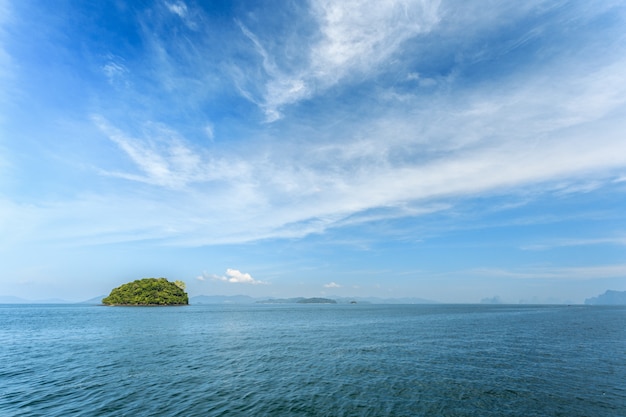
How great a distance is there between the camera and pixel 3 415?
79.0ft

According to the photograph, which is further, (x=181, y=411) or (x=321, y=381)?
(x=321, y=381)

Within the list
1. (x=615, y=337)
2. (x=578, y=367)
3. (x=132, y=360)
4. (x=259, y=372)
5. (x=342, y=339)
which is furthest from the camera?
(x=615, y=337)

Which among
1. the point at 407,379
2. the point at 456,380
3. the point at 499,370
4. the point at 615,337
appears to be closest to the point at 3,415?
the point at 407,379

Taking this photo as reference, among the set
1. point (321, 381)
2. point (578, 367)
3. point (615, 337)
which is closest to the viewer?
point (321, 381)

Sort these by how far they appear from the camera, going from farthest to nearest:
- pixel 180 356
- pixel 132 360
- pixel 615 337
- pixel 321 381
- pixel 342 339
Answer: pixel 615 337 < pixel 342 339 < pixel 180 356 < pixel 132 360 < pixel 321 381

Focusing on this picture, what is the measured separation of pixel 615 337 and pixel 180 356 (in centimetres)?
9643

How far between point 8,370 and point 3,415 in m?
20.3

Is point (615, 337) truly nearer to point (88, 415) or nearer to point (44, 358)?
point (88, 415)

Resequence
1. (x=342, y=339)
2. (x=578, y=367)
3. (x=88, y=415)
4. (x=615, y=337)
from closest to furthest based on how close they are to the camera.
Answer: (x=88, y=415) < (x=578, y=367) < (x=342, y=339) < (x=615, y=337)

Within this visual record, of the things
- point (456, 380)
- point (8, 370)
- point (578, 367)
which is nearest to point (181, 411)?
point (456, 380)

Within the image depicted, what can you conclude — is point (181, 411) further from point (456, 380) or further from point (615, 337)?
point (615, 337)

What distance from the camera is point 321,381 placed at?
3338cm

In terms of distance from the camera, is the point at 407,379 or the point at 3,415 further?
the point at 407,379

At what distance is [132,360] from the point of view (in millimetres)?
43625
